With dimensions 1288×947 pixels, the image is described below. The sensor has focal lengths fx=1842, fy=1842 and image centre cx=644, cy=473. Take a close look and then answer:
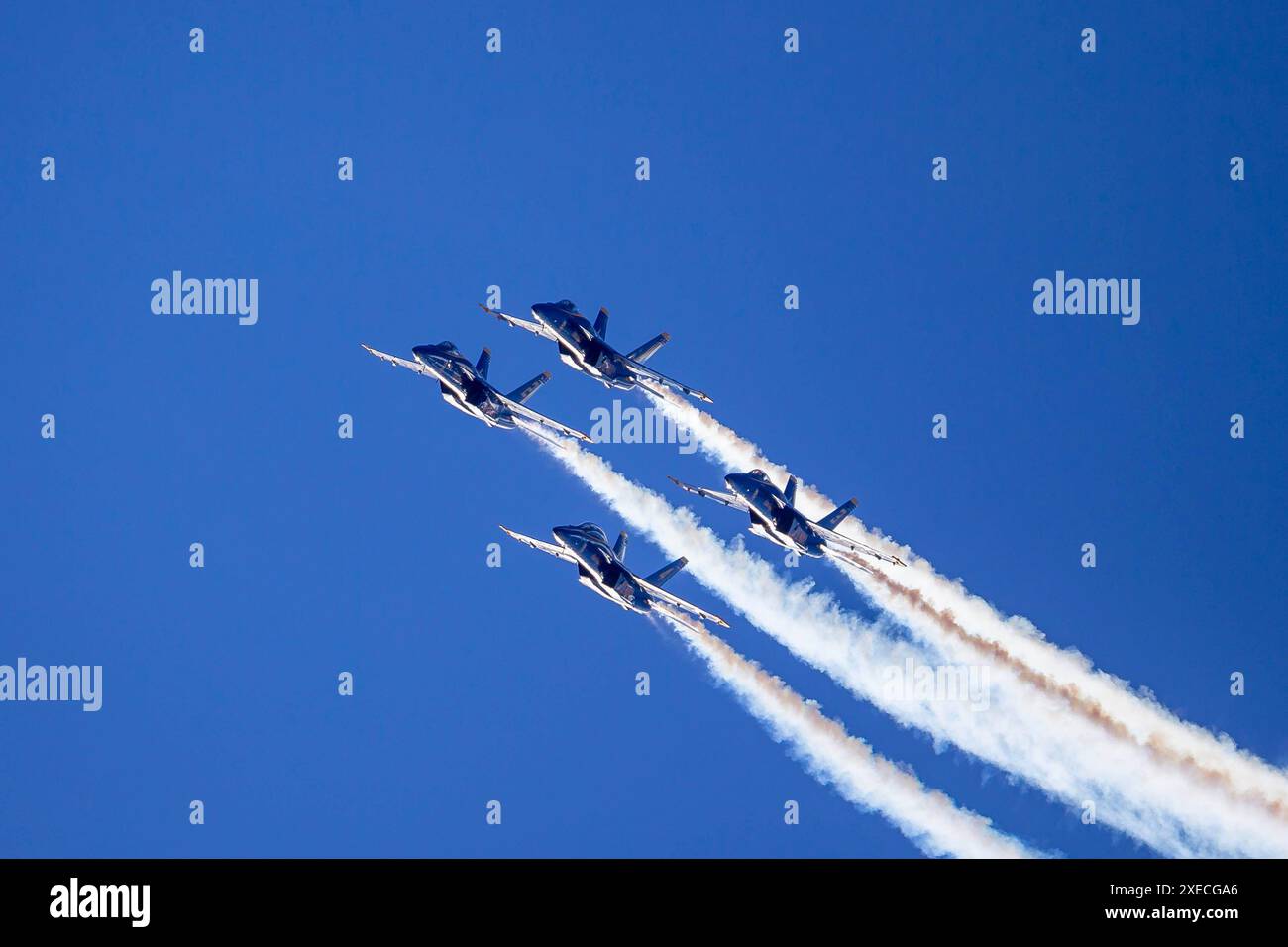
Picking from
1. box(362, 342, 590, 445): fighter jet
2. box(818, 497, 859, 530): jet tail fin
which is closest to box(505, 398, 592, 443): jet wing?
box(362, 342, 590, 445): fighter jet

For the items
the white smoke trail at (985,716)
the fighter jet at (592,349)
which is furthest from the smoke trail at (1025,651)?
the fighter jet at (592,349)

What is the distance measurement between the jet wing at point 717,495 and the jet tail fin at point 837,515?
3.26m

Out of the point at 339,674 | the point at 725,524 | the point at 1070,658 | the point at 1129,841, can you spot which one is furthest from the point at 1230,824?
the point at 339,674

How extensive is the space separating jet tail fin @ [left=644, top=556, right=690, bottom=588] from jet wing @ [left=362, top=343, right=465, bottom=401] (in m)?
10.5

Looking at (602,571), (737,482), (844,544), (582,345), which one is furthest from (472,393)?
(844,544)

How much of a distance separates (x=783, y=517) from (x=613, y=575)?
23.1ft

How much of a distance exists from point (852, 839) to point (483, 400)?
30666 millimetres

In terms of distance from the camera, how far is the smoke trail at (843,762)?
77.2m

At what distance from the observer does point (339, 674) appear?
93.1 metres

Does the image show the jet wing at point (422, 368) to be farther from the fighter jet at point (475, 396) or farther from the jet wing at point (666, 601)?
the jet wing at point (666, 601)

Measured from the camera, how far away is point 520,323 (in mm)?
76062

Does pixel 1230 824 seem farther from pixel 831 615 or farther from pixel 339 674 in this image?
pixel 339 674

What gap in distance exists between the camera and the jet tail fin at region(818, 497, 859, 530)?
240 feet

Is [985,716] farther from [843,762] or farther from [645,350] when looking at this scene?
[645,350]
